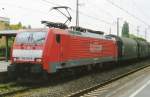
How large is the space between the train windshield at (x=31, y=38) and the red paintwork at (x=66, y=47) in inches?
8.9

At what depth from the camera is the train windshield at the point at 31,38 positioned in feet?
65.3

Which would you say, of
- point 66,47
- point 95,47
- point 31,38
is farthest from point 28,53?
point 95,47

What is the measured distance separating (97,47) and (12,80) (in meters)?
8.33

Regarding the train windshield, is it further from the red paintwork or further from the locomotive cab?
the red paintwork

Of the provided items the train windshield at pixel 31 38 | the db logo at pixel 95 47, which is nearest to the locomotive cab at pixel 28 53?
the train windshield at pixel 31 38

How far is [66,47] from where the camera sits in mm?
21594

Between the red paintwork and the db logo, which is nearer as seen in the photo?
the red paintwork

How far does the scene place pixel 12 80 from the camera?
2144 centimetres

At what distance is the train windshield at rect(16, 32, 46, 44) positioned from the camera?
19914mm

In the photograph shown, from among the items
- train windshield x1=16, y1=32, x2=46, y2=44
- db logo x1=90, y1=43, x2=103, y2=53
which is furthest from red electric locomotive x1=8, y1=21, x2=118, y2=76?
db logo x1=90, y1=43, x2=103, y2=53

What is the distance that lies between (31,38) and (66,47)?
7.22 ft

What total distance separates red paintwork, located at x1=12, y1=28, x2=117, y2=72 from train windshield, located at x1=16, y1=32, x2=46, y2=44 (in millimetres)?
227

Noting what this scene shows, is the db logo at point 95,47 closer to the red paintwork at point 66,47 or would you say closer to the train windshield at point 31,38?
the red paintwork at point 66,47

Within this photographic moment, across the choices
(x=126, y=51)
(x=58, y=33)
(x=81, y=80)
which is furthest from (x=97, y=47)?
(x=126, y=51)
